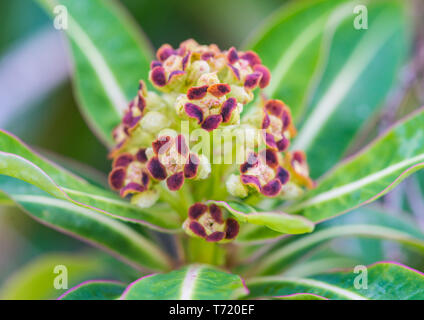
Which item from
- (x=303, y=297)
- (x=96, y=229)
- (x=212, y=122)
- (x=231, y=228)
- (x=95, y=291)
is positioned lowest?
(x=303, y=297)

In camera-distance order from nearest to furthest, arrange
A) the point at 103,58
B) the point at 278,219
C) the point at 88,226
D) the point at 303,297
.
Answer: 1. the point at 278,219
2. the point at 303,297
3. the point at 88,226
4. the point at 103,58

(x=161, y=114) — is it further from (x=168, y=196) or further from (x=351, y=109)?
(x=351, y=109)

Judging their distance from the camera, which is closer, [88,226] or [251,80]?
[251,80]

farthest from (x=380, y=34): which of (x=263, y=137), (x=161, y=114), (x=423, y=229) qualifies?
(x=161, y=114)

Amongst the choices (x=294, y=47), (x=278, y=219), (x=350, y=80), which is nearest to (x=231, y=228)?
(x=278, y=219)

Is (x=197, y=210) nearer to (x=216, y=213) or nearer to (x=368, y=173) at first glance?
(x=216, y=213)

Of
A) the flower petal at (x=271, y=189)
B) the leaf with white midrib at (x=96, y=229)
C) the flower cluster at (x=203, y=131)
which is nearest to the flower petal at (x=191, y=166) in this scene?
the flower cluster at (x=203, y=131)

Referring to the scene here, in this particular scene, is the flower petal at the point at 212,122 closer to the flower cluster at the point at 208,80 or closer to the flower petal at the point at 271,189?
the flower cluster at the point at 208,80
